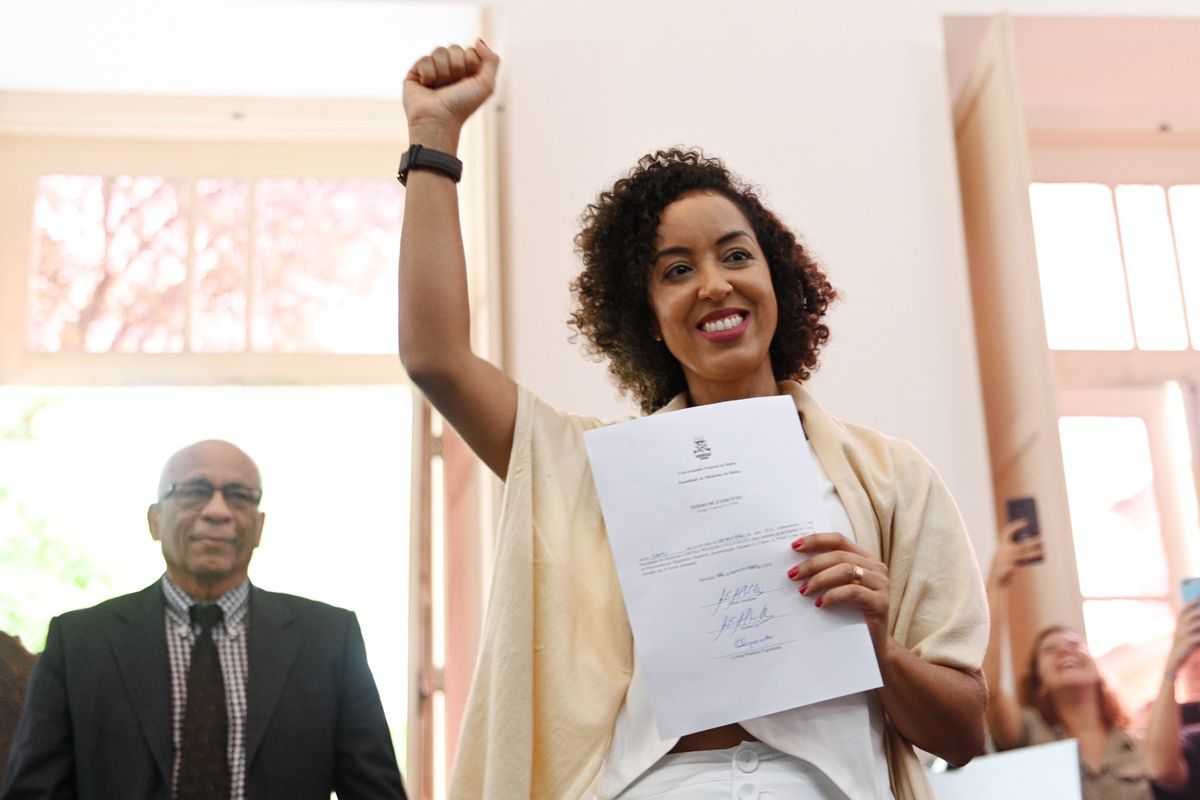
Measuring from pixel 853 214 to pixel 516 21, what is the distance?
36.8 inches

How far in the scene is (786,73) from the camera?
3.52 m

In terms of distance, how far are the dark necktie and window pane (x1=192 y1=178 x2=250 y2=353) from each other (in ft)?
5.42

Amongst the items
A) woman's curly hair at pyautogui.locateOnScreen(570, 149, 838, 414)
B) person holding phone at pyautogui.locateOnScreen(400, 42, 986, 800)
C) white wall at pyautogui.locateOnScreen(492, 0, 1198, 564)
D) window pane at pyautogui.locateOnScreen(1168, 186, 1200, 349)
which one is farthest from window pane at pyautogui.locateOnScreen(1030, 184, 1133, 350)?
person holding phone at pyautogui.locateOnScreen(400, 42, 986, 800)

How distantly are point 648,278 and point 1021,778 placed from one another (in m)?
1.33

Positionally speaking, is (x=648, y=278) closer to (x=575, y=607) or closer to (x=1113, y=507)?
(x=575, y=607)

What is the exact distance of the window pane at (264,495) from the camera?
12.2 ft

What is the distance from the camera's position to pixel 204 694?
91.7 inches

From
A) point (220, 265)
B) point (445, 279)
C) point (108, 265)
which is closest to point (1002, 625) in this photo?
point (445, 279)

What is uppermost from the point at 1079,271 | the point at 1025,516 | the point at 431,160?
the point at 1079,271

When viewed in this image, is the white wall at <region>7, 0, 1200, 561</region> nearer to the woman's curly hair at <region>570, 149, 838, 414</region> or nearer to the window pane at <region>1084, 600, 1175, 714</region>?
the window pane at <region>1084, 600, 1175, 714</region>

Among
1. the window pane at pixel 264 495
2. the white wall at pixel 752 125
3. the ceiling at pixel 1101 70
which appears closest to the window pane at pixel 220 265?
the window pane at pixel 264 495

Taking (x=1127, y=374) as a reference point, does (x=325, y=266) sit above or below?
above

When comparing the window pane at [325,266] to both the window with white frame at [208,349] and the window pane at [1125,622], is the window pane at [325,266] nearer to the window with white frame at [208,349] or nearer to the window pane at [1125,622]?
the window with white frame at [208,349]

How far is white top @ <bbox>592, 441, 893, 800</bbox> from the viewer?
49.3 inches
